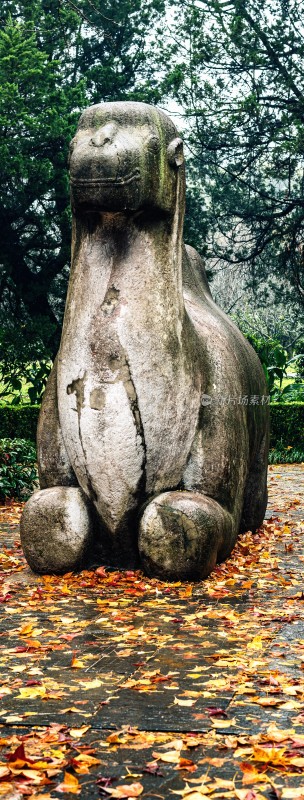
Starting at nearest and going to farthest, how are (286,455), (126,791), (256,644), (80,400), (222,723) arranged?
(126,791) < (222,723) < (256,644) < (80,400) < (286,455)

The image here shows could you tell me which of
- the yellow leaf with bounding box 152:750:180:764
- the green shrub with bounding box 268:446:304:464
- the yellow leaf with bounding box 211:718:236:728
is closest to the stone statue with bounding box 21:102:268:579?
the yellow leaf with bounding box 211:718:236:728

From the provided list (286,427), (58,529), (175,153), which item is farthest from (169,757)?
(286,427)

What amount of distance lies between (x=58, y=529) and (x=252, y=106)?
1413 centimetres

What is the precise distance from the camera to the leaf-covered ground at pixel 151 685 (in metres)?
2.89

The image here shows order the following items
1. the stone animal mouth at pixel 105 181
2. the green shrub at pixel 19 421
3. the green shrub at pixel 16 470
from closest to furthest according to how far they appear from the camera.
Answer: the stone animal mouth at pixel 105 181 < the green shrub at pixel 16 470 < the green shrub at pixel 19 421

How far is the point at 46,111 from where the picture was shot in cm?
1716

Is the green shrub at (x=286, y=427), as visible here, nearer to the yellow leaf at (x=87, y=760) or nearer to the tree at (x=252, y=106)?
the tree at (x=252, y=106)

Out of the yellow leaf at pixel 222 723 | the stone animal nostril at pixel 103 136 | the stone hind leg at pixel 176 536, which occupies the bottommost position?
the yellow leaf at pixel 222 723

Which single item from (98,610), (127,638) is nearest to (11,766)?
(127,638)

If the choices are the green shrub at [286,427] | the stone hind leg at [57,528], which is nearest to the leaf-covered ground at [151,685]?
the stone hind leg at [57,528]

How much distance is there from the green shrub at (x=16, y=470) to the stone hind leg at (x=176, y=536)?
5028mm

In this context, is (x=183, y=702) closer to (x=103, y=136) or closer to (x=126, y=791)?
(x=126, y=791)

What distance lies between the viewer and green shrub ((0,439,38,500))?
10.4 metres

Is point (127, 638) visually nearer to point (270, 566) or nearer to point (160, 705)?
point (160, 705)
